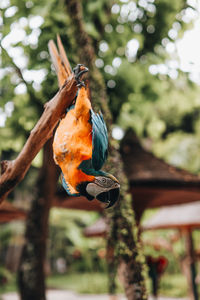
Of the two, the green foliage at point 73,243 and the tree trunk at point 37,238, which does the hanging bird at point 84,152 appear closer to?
the tree trunk at point 37,238

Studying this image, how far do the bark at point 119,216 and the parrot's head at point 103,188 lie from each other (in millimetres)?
1688

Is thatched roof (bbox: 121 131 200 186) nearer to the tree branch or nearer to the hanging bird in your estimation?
the tree branch

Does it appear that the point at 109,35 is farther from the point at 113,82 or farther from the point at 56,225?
the point at 56,225

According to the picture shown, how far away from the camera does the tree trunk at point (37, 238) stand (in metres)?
5.45

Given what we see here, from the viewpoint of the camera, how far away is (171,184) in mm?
5355

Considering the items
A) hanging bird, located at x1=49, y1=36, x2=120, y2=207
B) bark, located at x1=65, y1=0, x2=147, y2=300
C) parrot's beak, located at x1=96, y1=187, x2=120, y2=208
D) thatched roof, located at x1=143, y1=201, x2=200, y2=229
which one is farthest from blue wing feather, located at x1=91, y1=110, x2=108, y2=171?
thatched roof, located at x1=143, y1=201, x2=200, y2=229

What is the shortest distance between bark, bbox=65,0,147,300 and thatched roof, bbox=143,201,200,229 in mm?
4973

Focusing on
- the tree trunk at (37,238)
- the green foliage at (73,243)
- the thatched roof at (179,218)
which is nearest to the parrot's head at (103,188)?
the tree trunk at (37,238)

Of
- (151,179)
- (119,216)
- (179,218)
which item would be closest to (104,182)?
(119,216)

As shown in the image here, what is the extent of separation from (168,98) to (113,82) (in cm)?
213

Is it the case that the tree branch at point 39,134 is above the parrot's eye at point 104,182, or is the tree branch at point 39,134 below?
above

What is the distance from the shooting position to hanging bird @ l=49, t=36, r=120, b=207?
1503mm

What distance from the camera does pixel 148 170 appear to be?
5562 mm

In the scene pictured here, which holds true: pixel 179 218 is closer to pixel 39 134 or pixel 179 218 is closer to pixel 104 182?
pixel 39 134
